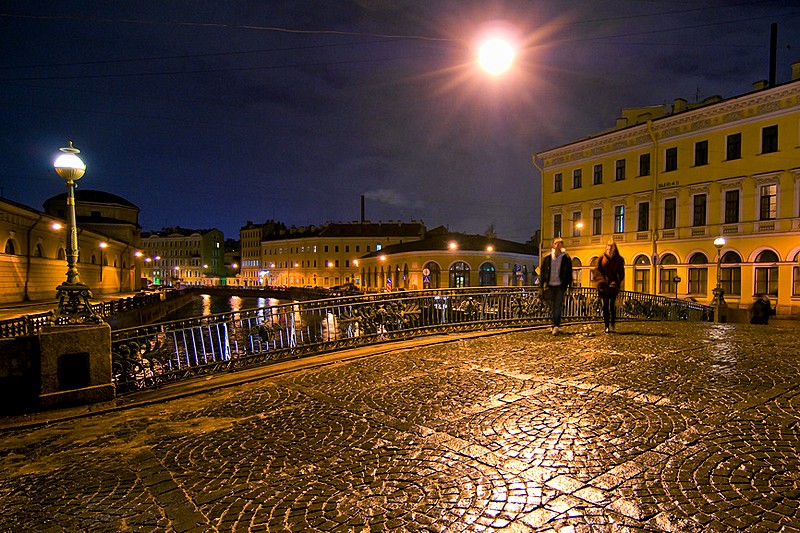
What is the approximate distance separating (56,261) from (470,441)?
43.3 m

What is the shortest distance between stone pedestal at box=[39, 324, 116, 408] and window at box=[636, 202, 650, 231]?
1398 inches

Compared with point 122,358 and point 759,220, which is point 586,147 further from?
point 122,358

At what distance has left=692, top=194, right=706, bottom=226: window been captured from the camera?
29.9 meters

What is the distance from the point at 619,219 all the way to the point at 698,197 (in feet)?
18.5

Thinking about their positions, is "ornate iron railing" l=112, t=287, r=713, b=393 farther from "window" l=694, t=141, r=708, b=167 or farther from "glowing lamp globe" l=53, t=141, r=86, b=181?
"window" l=694, t=141, r=708, b=167

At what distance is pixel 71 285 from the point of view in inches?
254

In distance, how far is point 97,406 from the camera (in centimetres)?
601

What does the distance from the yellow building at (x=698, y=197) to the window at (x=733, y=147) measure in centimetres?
7

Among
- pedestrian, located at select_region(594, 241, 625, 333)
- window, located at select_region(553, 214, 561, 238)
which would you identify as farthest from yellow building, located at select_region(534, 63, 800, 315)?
A: pedestrian, located at select_region(594, 241, 625, 333)

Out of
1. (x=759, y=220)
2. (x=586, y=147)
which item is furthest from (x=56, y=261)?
(x=759, y=220)

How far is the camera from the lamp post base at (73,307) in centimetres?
632

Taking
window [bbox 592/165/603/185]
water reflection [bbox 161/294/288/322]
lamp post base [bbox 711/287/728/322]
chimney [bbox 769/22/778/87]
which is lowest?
water reflection [bbox 161/294/288/322]

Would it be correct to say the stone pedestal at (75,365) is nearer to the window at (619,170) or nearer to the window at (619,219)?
the window at (619,219)

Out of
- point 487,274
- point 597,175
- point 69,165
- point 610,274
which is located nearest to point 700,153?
point 597,175
